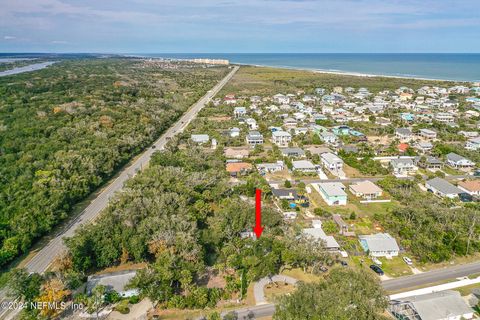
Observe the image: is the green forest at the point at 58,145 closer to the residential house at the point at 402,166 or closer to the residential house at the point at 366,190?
the residential house at the point at 366,190

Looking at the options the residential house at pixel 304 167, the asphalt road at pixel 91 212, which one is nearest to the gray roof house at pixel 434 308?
the asphalt road at pixel 91 212

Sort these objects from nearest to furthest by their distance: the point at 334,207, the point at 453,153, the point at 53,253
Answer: the point at 53,253, the point at 334,207, the point at 453,153

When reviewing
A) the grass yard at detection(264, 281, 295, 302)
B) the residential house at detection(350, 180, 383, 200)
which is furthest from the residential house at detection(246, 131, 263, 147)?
the grass yard at detection(264, 281, 295, 302)

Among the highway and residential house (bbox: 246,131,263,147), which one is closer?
the highway

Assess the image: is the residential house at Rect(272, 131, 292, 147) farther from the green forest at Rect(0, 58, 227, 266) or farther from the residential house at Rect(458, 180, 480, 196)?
the residential house at Rect(458, 180, 480, 196)

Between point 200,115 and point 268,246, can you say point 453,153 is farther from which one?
point 200,115

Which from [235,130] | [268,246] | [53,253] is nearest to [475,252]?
[268,246]
